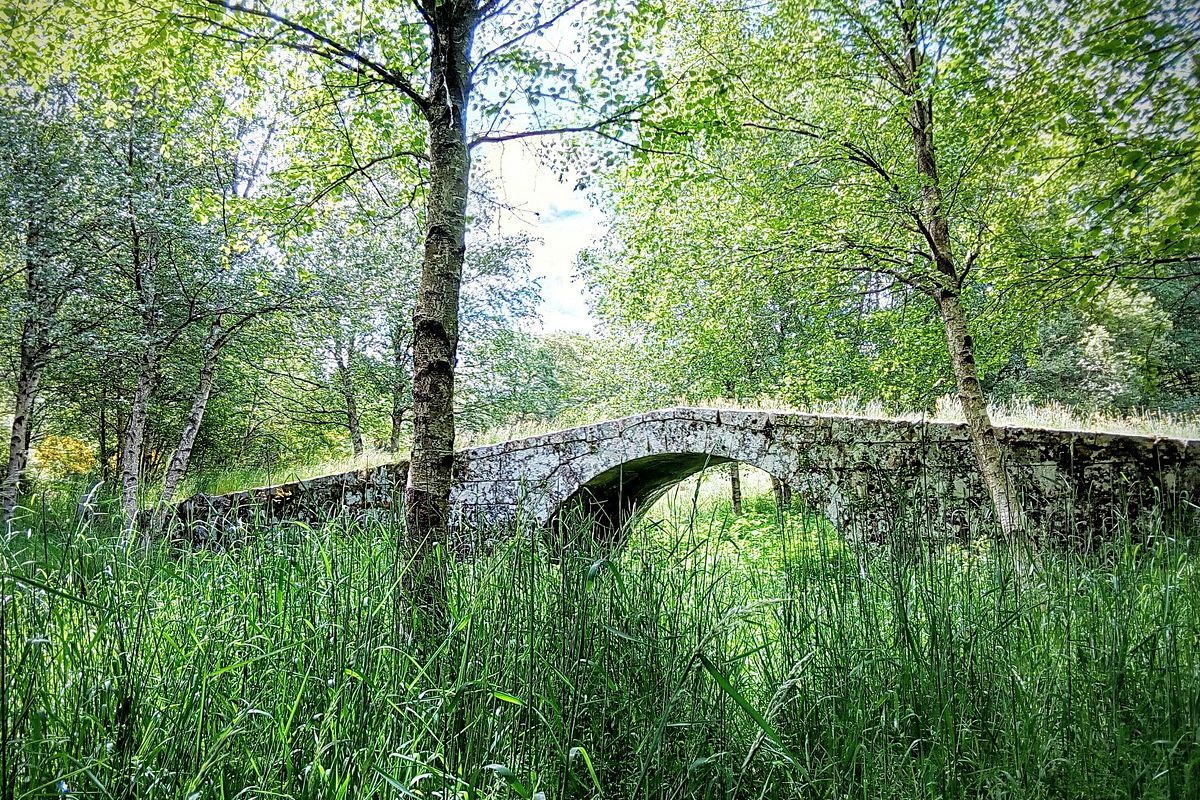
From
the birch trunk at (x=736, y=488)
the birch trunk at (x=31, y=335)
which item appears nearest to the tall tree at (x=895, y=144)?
the birch trunk at (x=736, y=488)

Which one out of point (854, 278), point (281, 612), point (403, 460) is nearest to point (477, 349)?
point (403, 460)

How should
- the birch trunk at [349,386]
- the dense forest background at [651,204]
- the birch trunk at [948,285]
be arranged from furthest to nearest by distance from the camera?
1. the birch trunk at [349,386]
2. the birch trunk at [948,285]
3. the dense forest background at [651,204]

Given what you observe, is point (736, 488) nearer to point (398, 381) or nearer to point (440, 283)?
point (398, 381)

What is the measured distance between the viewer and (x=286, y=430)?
18.4 metres

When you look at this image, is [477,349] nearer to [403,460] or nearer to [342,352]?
[342,352]

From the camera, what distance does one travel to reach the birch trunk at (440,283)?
308 centimetres

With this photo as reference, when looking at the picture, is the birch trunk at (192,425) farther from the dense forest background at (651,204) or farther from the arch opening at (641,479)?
the arch opening at (641,479)

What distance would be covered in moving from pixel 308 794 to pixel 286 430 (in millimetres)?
19256

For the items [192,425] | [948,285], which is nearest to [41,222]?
[192,425]

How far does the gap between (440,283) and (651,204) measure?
211 inches

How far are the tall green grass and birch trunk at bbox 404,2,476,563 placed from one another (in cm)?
74

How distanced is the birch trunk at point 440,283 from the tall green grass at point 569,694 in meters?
0.74

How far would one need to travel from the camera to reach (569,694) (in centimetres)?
183

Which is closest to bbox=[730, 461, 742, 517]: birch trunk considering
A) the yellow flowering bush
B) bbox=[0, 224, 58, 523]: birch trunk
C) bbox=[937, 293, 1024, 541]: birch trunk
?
bbox=[937, 293, 1024, 541]: birch trunk
